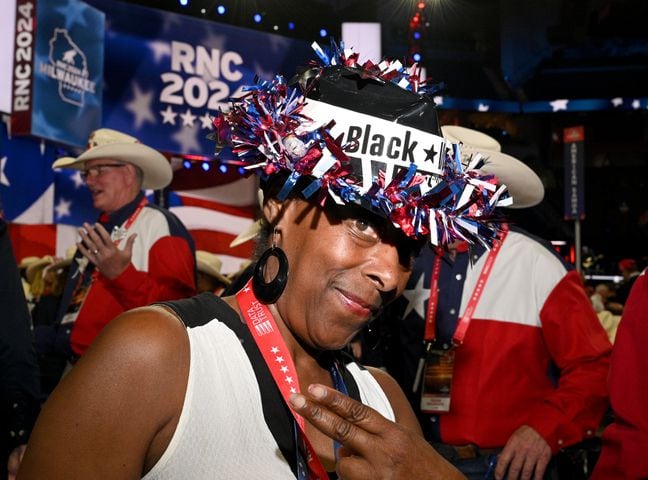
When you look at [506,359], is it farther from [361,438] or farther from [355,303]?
[361,438]

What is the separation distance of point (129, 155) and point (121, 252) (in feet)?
2.97

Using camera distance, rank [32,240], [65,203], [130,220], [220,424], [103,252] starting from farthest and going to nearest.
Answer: [65,203]
[32,240]
[130,220]
[103,252]
[220,424]

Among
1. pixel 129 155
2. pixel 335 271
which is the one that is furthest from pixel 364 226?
pixel 129 155

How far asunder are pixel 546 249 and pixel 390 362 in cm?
91

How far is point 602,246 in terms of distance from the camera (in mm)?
26031

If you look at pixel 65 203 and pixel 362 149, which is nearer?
pixel 362 149

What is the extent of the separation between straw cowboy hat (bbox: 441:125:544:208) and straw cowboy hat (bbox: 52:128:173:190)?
2.00 metres

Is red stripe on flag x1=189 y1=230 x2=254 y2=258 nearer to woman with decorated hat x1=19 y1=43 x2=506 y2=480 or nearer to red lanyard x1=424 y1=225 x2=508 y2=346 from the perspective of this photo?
red lanyard x1=424 y1=225 x2=508 y2=346

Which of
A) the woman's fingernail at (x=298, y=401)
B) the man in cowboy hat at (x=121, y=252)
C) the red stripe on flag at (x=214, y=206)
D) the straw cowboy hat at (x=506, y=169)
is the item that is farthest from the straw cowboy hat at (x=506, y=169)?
the red stripe on flag at (x=214, y=206)

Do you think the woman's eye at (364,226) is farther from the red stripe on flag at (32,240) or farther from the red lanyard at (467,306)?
the red stripe on flag at (32,240)

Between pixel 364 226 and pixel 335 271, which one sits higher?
pixel 364 226

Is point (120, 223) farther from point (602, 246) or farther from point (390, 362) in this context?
point (602, 246)

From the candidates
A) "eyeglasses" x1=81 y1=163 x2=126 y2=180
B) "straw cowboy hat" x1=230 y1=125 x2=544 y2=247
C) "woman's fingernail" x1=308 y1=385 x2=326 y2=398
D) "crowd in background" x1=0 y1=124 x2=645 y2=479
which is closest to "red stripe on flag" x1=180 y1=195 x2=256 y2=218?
"eyeglasses" x1=81 y1=163 x2=126 y2=180

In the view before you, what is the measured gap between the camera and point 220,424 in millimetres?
1475
